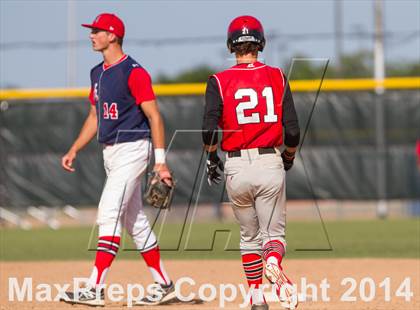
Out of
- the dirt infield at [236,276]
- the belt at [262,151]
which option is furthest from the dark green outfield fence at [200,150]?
the belt at [262,151]

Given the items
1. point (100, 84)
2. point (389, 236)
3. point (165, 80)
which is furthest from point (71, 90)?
point (165, 80)

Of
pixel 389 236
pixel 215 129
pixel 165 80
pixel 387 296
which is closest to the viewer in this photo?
pixel 215 129

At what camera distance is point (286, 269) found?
9.72 metres

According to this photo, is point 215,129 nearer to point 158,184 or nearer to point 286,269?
point 158,184

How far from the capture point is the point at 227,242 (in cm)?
1247

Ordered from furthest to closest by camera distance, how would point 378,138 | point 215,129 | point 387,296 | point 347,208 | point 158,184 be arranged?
point 347,208, point 378,138, point 387,296, point 158,184, point 215,129

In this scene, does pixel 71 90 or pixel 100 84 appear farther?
pixel 71 90

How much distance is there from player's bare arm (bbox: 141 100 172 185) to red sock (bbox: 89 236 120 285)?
24.5 inches

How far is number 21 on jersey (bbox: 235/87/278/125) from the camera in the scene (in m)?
5.99

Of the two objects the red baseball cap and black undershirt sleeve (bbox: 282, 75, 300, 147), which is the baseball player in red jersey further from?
the red baseball cap

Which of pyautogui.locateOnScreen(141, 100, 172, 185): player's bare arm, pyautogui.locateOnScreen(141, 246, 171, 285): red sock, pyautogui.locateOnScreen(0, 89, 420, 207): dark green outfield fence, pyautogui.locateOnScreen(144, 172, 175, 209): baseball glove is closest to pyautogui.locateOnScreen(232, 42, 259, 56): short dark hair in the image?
pyautogui.locateOnScreen(141, 100, 172, 185): player's bare arm

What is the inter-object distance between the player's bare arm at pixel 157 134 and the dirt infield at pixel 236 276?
1.02 metres

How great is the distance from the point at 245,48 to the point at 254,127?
51cm

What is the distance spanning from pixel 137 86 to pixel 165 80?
34021mm
